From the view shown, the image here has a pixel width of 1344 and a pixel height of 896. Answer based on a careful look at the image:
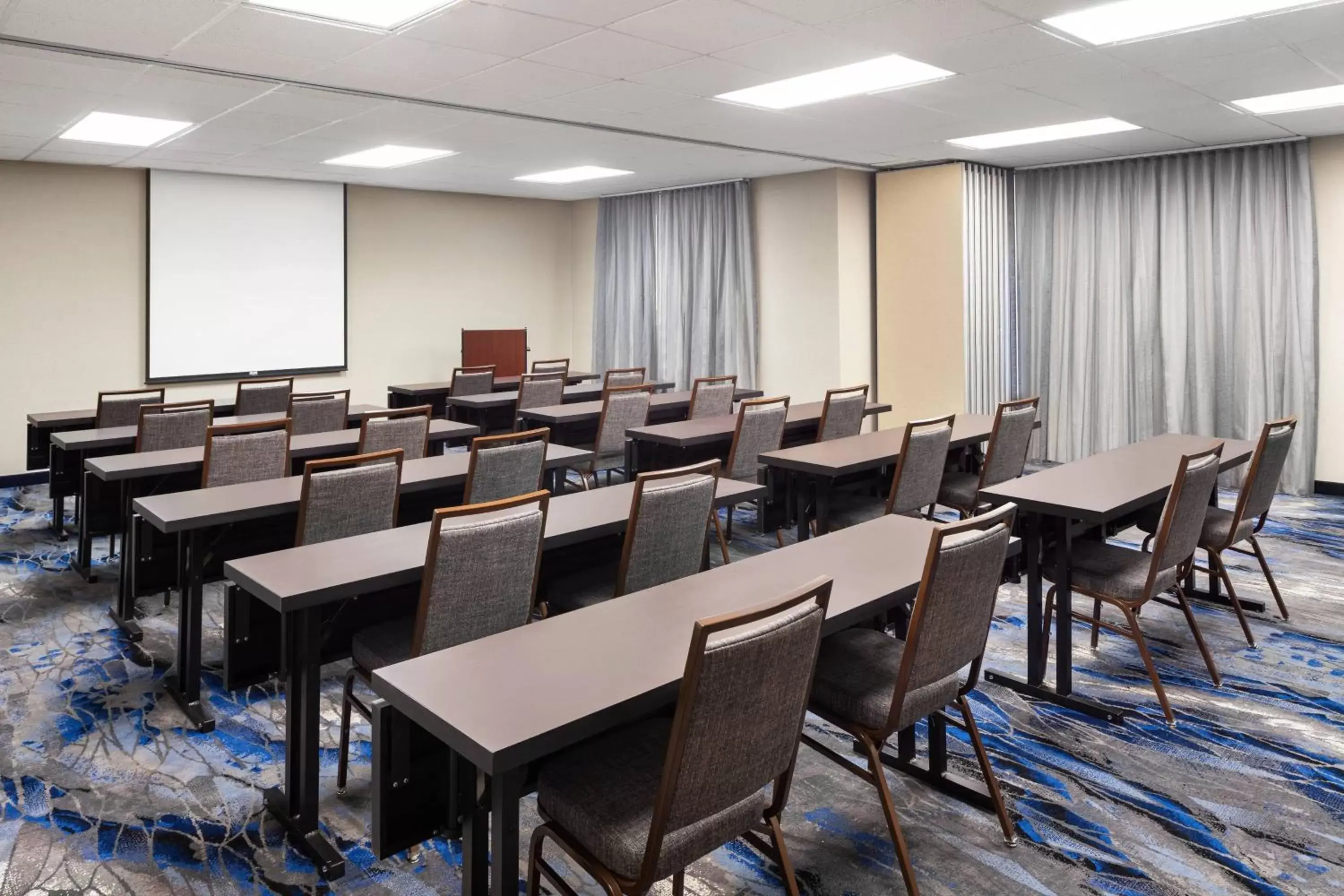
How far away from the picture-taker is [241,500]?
3.52 m

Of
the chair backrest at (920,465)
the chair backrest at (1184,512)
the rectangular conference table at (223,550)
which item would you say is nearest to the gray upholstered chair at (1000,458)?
the chair backrest at (920,465)

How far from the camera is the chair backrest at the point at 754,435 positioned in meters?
5.43

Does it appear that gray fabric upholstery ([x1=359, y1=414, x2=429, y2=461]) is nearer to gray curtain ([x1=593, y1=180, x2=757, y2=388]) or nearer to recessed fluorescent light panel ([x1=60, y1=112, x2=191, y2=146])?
recessed fluorescent light panel ([x1=60, y1=112, x2=191, y2=146])

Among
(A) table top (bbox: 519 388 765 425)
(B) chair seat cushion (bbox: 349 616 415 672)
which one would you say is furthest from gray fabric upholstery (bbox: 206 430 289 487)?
(A) table top (bbox: 519 388 765 425)

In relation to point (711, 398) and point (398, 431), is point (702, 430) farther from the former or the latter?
point (398, 431)

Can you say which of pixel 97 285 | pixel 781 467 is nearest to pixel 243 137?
pixel 97 285

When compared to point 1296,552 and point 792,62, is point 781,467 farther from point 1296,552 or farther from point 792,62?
point 1296,552

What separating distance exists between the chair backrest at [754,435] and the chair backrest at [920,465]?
1.00 meters

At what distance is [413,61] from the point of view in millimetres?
4660

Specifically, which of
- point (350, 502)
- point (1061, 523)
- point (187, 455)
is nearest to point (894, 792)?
point (1061, 523)

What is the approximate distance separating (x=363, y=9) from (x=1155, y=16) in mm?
3413

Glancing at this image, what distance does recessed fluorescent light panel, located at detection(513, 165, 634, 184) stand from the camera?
28.7ft

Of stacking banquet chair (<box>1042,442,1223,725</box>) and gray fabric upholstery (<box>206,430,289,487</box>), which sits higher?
gray fabric upholstery (<box>206,430,289,487</box>)

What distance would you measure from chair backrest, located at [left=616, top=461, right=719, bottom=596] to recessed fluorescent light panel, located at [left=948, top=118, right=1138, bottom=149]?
15.9ft
